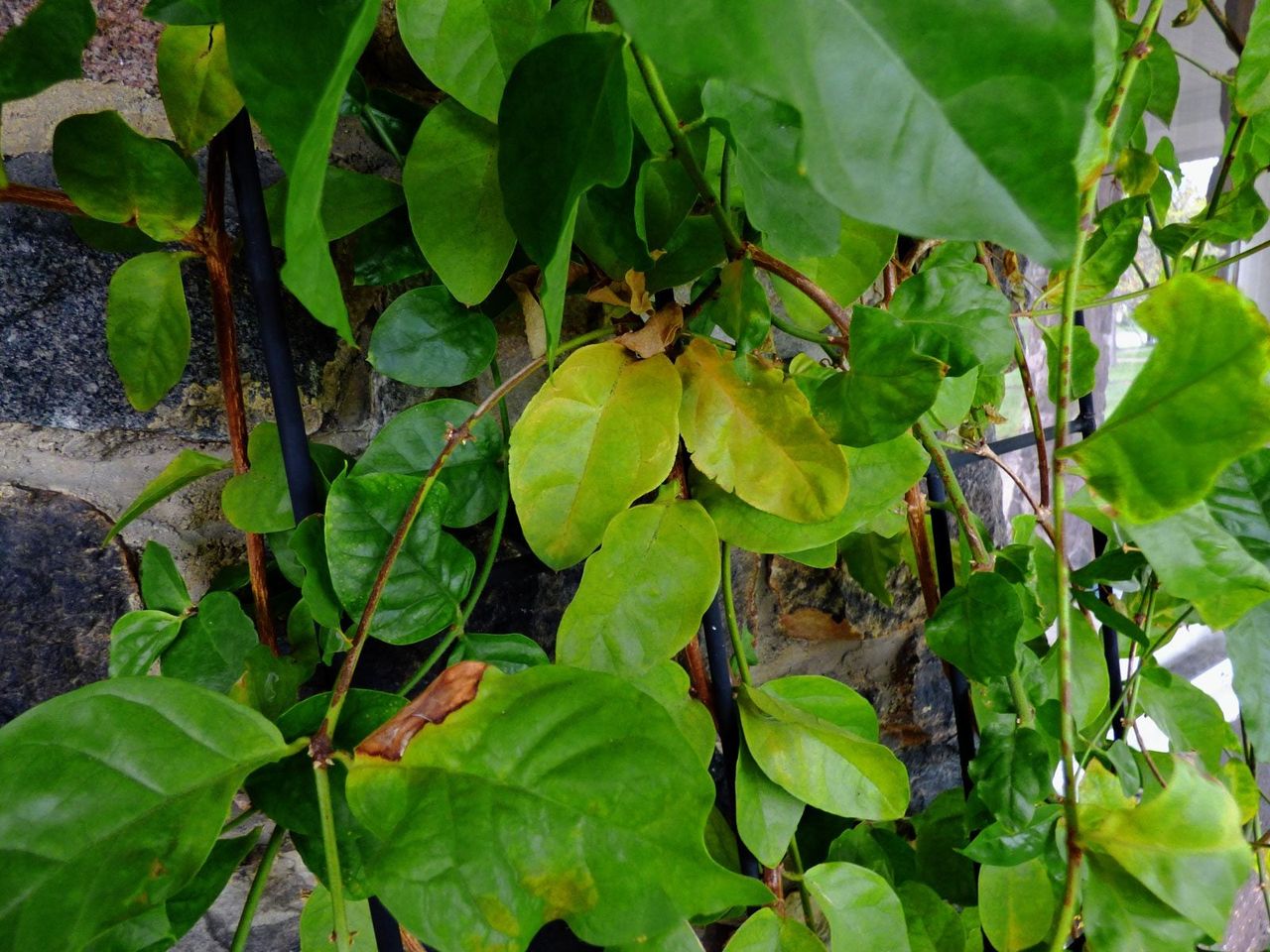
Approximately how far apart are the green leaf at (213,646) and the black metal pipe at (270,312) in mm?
74

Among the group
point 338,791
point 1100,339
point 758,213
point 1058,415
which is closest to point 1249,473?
point 1058,415

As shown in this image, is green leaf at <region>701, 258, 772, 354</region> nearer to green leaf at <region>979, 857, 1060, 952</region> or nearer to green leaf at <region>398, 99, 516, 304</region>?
green leaf at <region>398, 99, 516, 304</region>

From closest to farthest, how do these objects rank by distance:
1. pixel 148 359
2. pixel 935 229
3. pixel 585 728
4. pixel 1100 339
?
pixel 935 229 → pixel 585 728 → pixel 148 359 → pixel 1100 339

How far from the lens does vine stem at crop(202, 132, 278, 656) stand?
13.1 inches

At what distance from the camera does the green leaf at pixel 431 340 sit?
1.13 feet

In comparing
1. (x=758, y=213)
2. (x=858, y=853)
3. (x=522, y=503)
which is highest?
(x=758, y=213)

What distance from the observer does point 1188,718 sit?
0.53m

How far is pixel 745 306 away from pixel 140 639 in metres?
0.29

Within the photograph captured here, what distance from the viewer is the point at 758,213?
0.86ft

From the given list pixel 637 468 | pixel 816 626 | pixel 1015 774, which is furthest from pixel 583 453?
pixel 816 626

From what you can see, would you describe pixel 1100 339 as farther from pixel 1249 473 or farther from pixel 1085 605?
pixel 1249 473

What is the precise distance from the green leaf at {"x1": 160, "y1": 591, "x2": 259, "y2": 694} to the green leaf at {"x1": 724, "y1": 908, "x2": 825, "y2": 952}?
0.25 metres

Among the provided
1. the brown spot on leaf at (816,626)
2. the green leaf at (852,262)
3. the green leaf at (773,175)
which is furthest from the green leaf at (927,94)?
the brown spot on leaf at (816,626)

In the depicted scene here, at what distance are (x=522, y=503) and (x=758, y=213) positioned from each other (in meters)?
0.13
